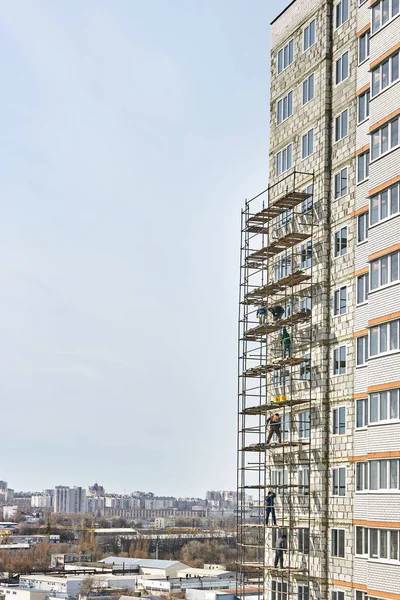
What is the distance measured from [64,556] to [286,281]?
6071 inches

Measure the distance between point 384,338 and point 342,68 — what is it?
12.5 m

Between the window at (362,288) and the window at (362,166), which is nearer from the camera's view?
the window at (362,288)

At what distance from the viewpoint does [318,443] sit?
37.8m

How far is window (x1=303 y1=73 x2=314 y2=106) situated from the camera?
135 feet

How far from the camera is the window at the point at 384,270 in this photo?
31.8 meters

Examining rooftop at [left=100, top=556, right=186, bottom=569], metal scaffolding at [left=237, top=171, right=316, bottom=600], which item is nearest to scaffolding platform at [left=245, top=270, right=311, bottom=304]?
metal scaffolding at [left=237, top=171, right=316, bottom=600]

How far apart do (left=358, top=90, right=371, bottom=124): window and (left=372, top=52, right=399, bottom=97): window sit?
242 cm

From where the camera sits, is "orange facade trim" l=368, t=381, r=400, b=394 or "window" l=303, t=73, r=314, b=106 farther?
"window" l=303, t=73, r=314, b=106

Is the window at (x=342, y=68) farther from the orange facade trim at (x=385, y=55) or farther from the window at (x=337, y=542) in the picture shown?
the window at (x=337, y=542)

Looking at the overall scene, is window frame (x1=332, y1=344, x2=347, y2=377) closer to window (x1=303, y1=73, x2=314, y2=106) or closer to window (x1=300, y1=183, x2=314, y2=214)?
window (x1=300, y1=183, x2=314, y2=214)

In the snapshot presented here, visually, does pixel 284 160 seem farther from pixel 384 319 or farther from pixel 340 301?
pixel 384 319

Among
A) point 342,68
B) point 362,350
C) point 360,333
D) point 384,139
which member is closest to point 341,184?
point 342,68

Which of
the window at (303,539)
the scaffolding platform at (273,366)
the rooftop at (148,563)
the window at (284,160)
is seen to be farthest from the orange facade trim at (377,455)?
the rooftop at (148,563)

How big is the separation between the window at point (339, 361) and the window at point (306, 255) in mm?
4287
